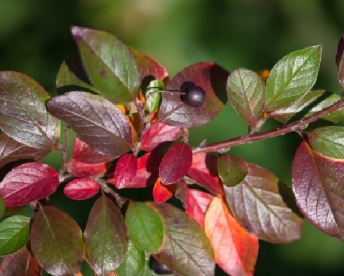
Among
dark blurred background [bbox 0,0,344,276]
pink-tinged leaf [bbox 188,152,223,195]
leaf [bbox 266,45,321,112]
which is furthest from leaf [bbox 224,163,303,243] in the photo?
dark blurred background [bbox 0,0,344,276]

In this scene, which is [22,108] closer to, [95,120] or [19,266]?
[95,120]

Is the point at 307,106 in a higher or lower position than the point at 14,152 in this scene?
higher

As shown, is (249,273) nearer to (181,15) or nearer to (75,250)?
(75,250)

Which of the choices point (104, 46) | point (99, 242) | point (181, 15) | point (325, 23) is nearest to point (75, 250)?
point (99, 242)

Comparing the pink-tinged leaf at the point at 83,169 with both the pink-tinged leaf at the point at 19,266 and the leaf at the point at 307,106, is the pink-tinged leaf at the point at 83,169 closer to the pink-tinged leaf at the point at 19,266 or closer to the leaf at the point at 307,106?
the pink-tinged leaf at the point at 19,266

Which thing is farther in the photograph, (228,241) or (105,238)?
(228,241)

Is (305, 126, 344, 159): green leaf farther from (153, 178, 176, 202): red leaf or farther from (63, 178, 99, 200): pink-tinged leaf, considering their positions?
(63, 178, 99, 200): pink-tinged leaf

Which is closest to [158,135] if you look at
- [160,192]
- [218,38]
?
[160,192]

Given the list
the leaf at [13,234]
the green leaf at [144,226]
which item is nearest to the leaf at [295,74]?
the green leaf at [144,226]
